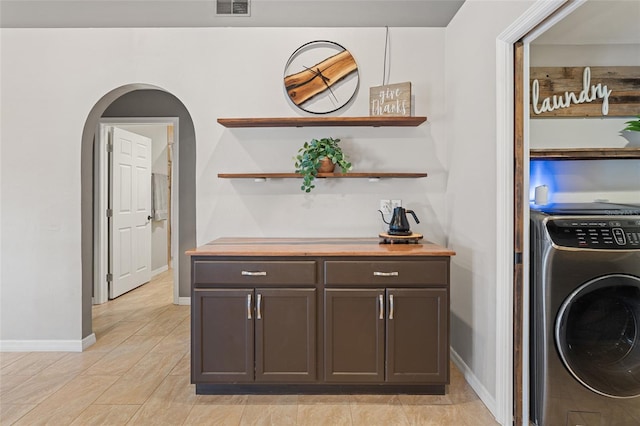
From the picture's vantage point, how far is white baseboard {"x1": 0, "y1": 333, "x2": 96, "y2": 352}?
3238 mm

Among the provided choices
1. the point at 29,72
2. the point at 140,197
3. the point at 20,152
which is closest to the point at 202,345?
the point at 20,152

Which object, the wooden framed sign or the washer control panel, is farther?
the wooden framed sign

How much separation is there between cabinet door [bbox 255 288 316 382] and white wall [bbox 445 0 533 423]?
3.25 feet

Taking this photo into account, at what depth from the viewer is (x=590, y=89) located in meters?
2.86

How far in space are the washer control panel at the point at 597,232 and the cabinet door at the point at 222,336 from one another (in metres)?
1.67

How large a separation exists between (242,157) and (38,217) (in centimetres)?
160

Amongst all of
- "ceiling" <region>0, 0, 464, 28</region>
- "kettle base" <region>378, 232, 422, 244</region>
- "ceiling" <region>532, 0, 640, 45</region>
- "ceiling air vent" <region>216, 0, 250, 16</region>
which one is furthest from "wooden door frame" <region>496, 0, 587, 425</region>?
"ceiling air vent" <region>216, 0, 250, 16</region>

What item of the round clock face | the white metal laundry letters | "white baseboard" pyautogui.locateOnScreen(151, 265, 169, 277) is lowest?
"white baseboard" pyautogui.locateOnScreen(151, 265, 169, 277)

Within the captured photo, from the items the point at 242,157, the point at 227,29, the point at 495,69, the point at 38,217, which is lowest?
the point at 38,217

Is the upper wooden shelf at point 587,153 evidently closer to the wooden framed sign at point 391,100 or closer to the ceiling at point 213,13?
the wooden framed sign at point 391,100

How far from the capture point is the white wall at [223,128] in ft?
10.4

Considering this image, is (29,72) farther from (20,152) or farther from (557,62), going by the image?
(557,62)

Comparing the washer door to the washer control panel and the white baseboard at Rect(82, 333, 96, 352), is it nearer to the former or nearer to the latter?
the washer control panel

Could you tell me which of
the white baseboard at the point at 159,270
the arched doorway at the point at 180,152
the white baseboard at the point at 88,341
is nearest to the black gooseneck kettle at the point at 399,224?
the white baseboard at the point at 88,341
